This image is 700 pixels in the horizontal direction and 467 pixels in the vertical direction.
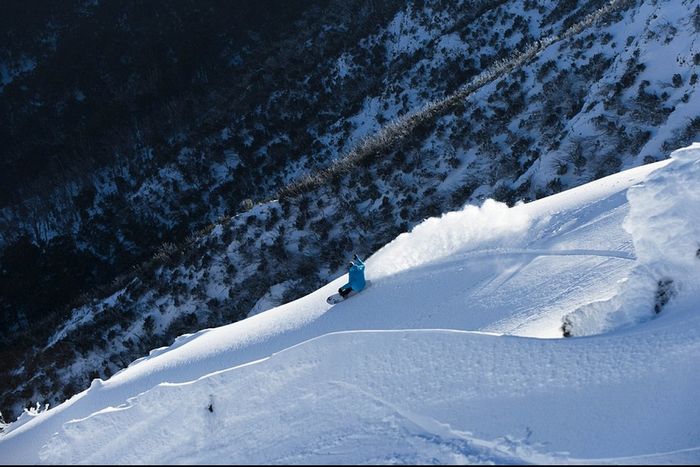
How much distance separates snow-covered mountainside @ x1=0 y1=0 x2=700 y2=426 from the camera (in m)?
15.8

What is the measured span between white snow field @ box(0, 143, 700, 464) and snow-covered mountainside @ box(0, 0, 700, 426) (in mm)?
958

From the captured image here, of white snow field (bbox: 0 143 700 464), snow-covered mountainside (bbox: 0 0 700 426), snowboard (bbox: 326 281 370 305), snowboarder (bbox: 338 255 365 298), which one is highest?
snow-covered mountainside (bbox: 0 0 700 426)

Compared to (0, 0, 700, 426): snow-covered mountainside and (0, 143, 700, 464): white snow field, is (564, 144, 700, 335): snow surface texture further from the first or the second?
(0, 0, 700, 426): snow-covered mountainside

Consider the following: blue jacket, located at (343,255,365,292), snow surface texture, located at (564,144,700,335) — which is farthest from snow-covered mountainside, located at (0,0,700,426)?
blue jacket, located at (343,255,365,292)

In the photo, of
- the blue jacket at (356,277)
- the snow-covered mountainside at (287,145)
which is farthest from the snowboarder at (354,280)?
the snow-covered mountainside at (287,145)

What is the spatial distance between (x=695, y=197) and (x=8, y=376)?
20.7 m

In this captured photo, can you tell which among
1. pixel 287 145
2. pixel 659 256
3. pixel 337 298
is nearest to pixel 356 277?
pixel 337 298

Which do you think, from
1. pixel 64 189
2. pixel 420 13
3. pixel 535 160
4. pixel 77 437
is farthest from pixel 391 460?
pixel 64 189

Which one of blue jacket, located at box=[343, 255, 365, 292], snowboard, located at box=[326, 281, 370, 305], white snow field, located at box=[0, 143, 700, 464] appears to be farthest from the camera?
blue jacket, located at box=[343, 255, 365, 292]

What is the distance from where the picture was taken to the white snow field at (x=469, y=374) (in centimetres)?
506

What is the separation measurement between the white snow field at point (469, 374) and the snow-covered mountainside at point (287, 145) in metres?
0.96

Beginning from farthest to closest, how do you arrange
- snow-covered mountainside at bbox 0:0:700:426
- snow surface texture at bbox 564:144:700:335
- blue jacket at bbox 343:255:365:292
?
snow-covered mountainside at bbox 0:0:700:426, blue jacket at bbox 343:255:365:292, snow surface texture at bbox 564:144:700:335

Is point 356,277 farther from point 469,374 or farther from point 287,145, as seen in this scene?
point 287,145

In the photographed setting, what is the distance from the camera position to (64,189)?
96.5 feet
